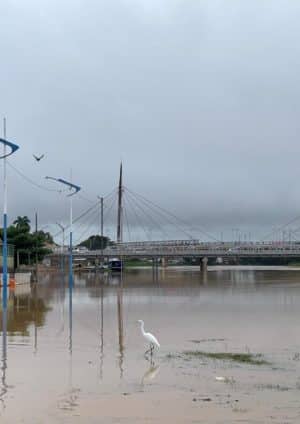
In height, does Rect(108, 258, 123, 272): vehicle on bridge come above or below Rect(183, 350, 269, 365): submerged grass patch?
above

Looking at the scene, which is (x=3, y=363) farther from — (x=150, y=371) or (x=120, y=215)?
(x=120, y=215)

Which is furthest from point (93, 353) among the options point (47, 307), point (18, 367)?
point (47, 307)

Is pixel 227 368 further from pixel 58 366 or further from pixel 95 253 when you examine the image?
pixel 95 253

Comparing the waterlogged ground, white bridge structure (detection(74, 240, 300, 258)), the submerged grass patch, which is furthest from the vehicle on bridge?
the submerged grass patch

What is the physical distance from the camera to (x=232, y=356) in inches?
653

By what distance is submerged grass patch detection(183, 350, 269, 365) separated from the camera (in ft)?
51.7

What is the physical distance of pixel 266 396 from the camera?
38.3ft

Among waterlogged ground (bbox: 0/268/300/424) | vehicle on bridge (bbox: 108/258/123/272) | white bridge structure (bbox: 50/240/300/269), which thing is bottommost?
waterlogged ground (bbox: 0/268/300/424)

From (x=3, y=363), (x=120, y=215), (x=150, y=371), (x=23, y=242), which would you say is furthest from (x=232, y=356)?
(x=120, y=215)

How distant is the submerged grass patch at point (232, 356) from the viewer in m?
15.8

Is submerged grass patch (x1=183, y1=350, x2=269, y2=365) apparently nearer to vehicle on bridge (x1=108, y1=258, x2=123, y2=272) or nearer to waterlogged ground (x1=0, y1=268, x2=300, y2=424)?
waterlogged ground (x1=0, y1=268, x2=300, y2=424)

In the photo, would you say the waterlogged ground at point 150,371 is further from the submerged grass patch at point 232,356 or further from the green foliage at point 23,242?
the green foliage at point 23,242

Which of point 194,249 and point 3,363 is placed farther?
point 194,249

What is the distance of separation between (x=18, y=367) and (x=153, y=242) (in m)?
109
